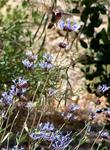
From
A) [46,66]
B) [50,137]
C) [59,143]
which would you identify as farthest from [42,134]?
[46,66]

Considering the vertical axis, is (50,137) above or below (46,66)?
below

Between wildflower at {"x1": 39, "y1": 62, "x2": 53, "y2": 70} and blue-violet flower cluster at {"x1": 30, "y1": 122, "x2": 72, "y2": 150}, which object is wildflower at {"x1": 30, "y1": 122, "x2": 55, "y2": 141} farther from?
wildflower at {"x1": 39, "y1": 62, "x2": 53, "y2": 70}

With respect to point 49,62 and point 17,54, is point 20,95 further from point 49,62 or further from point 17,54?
point 17,54

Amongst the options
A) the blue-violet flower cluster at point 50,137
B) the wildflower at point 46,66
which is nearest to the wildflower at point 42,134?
the blue-violet flower cluster at point 50,137

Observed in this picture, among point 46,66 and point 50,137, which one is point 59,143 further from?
point 46,66

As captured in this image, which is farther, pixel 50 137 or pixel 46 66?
pixel 46 66

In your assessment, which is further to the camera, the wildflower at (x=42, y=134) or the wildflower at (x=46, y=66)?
the wildflower at (x=46, y=66)

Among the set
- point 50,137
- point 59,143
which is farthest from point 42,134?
point 59,143

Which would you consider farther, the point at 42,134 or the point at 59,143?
the point at 59,143

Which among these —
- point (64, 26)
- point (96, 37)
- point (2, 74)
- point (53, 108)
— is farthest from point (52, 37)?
point (64, 26)

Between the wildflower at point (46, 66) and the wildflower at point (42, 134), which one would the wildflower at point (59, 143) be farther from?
the wildflower at point (46, 66)

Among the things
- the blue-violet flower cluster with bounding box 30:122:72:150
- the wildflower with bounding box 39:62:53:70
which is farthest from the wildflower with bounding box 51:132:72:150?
the wildflower with bounding box 39:62:53:70
